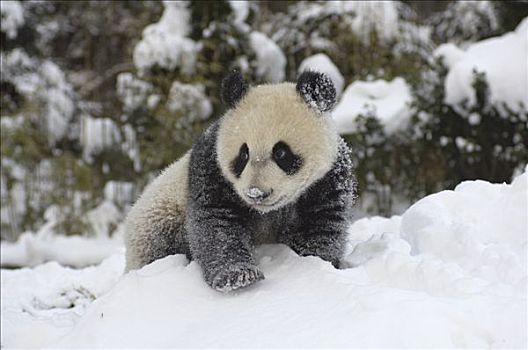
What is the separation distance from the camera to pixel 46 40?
12.7 meters

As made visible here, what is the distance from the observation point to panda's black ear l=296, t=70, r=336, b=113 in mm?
2846

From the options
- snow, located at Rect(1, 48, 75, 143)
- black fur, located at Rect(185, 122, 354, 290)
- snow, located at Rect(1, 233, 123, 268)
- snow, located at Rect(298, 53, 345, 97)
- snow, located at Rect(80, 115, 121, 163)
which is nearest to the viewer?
black fur, located at Rect(185, 122, 354, 290)

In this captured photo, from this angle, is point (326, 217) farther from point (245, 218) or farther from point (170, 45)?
point (170, 45)

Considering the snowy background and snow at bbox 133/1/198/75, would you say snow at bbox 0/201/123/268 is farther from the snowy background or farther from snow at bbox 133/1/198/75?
snow at bbox 133/1/198/75

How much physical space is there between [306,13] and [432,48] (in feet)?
5.23

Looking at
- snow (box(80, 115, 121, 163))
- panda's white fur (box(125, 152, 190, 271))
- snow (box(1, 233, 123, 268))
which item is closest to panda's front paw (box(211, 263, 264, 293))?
panda's white fur (box(125, 152, 190, 271))

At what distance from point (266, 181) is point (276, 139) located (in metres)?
0.19

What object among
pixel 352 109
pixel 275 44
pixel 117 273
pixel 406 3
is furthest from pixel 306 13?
pixel 117 273

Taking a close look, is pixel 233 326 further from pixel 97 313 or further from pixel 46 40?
pixel 46 40

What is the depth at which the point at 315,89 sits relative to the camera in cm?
285

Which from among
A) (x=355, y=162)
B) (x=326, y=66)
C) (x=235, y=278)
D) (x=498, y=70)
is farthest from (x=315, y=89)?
(x=326, y=66)

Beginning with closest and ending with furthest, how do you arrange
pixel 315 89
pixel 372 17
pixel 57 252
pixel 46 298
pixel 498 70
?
1. pixel 315 89
2. pixel 46 298
3. pixel 498 70
4. pixel 57 252
5. pixel 372 17

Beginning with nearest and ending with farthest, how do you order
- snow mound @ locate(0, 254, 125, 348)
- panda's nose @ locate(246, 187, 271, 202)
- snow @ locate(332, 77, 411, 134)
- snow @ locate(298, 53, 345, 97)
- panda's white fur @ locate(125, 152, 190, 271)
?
panda's nose @ locate(246, 187, 271, 202) < snow mound @ locate(0, 254, 125, 348) < panda's white fur @ locate(125, 152, 190, 271) < snow @ locate(332, 77, 411, 134) < snow @ locate(298, 53, 345, 97)

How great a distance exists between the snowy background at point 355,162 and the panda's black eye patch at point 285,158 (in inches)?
15.9
